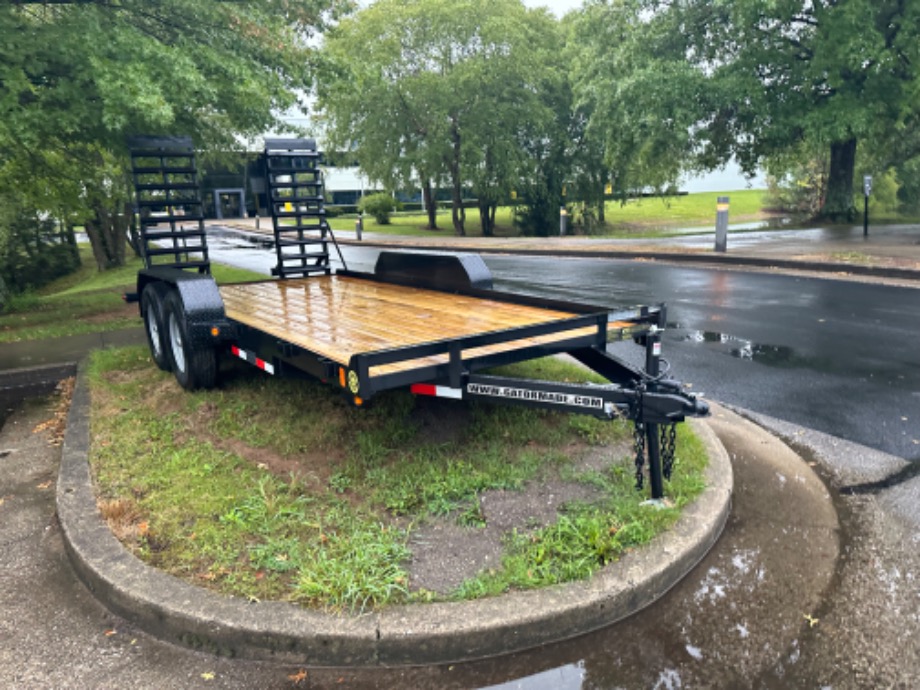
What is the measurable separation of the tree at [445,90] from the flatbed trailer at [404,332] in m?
20.6

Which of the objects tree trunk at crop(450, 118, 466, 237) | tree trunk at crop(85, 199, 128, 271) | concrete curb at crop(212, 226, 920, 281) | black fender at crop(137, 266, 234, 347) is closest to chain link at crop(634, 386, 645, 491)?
black fender at crop(137, 266, 234, 347)

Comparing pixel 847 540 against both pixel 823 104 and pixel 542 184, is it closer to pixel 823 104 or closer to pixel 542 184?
pixel 823 104

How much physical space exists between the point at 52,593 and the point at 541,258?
672 inches

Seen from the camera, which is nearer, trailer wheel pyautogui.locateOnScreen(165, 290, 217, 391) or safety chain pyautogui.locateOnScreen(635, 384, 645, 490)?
safety chain pyautogui.locateOnScreen(635, 384, 645, 490)

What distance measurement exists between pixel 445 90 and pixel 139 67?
21.9 meters

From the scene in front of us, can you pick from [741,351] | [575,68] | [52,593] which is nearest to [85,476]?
[52,593]

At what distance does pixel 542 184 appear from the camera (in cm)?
3203

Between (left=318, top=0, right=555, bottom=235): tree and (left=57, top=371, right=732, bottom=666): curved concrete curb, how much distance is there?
25325 millimetres

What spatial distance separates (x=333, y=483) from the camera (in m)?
4.30

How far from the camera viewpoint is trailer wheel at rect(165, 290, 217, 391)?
5695 millimetres

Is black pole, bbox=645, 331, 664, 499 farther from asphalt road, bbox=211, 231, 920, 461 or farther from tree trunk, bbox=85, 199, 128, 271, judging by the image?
tree trunk, bbox=85, 199, 128, 271

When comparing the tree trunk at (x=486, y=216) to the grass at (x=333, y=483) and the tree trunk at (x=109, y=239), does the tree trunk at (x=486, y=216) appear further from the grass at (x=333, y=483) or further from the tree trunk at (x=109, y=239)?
the grass at (x=333, y=483)

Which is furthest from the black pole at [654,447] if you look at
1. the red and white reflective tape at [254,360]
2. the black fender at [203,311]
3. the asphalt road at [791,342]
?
the black fender at [203,311]

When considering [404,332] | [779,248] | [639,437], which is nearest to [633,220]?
[779,248]
